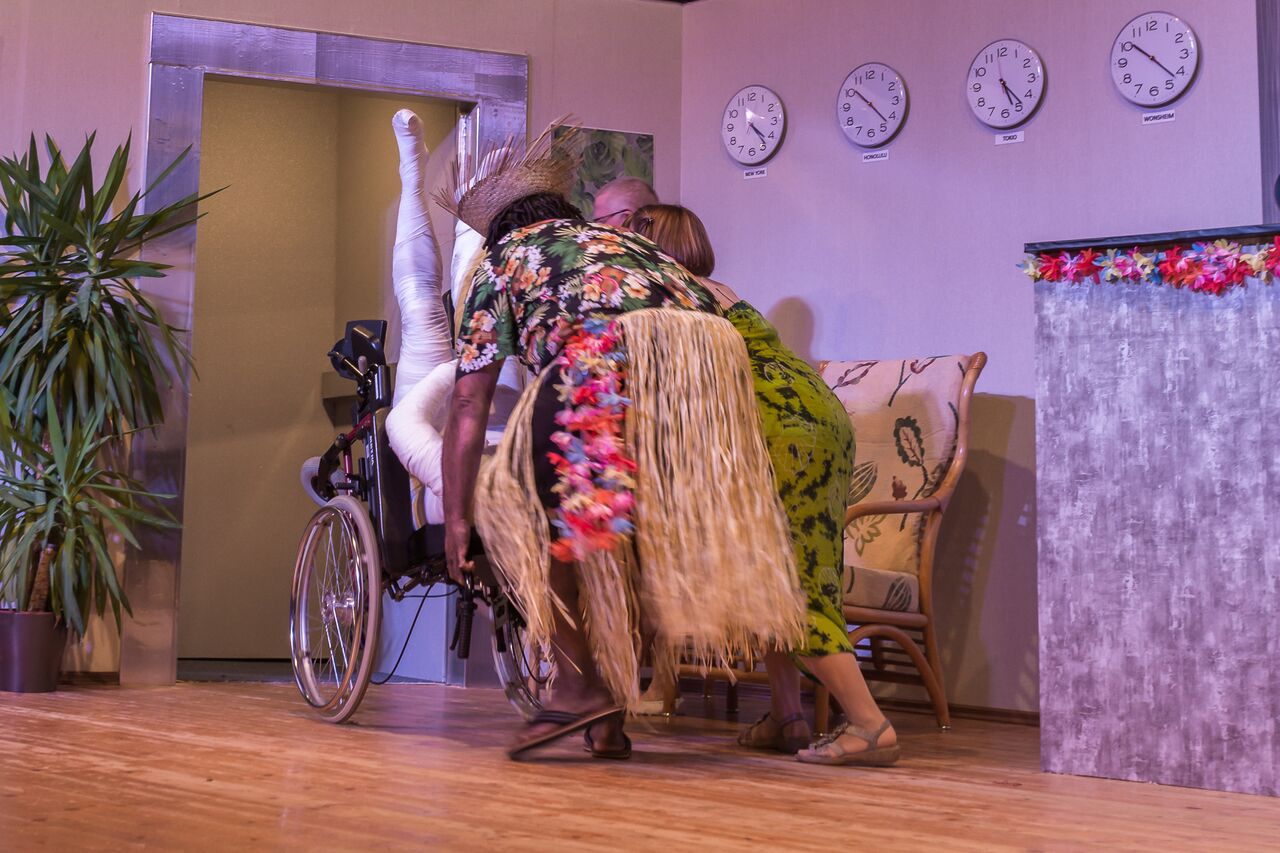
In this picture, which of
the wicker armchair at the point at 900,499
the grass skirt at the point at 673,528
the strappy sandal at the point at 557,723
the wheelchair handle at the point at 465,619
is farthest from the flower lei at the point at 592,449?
the wicker armchair at the point at 900,499

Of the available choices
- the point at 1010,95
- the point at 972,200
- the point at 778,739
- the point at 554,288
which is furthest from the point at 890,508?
the point at 1010,95

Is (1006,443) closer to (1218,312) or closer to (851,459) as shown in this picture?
(851,459)

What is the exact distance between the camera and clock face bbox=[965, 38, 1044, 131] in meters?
4.38

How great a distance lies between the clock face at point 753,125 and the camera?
199 inches

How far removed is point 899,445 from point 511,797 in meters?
2.28

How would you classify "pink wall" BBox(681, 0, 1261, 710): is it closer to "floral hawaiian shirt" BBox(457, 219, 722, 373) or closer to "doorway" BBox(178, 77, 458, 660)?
"floral hawaiian shirt" BBox(457, 219, 722, 373)

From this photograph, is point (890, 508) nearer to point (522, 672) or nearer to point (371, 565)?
point (522, 672)

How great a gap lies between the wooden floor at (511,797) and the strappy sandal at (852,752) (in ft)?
0.16

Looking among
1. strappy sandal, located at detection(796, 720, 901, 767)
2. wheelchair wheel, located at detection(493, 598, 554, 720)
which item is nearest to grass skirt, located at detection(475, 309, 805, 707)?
strappy sandal, located at detection(796, 720, 901, 767)

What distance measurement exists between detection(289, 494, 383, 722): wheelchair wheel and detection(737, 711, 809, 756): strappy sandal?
3.02ft

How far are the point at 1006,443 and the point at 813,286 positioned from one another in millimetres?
978

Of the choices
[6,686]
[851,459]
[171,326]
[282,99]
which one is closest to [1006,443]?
[851,459]

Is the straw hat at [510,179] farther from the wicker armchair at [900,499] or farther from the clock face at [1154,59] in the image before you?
the clock face at [1154,59]

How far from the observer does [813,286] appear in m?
4.91
